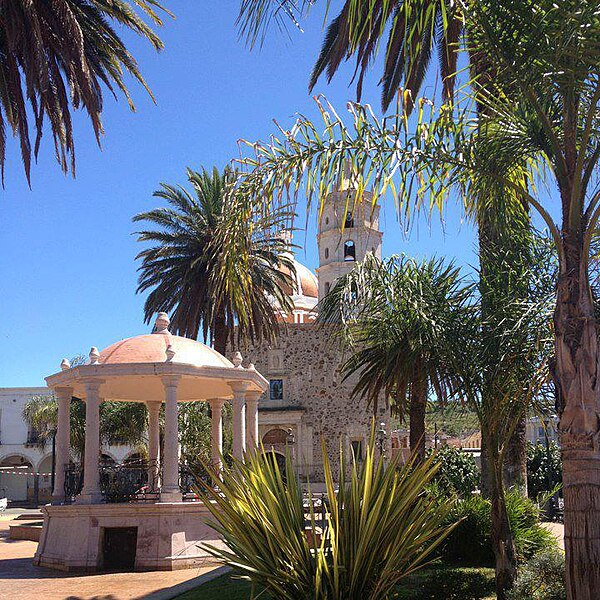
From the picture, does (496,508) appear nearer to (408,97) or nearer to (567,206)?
(567,206)

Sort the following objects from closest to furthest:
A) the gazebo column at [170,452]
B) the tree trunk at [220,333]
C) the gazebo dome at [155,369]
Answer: the gazebo column at [170,452] → the gazebo dome at [155,369] → the tree trunk at [220,333]

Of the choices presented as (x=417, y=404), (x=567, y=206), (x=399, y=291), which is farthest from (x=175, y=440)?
(x=567, y=206)

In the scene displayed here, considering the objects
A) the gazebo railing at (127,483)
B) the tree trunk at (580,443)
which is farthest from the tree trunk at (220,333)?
the tree trunk at (580,443)

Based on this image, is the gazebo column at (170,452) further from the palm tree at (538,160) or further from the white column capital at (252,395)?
the palm tree at (538,160)

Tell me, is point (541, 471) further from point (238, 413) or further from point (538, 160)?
point (538, 160)

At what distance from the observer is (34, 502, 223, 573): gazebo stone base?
52.7 feet

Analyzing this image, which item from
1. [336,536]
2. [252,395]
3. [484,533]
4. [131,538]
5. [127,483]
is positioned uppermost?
[252,395]

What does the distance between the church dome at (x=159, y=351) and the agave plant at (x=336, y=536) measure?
9.56m

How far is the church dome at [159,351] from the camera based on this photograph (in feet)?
58.2

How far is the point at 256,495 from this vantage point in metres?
7.66

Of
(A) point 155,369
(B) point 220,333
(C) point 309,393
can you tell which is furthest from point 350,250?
(A) point 155,369

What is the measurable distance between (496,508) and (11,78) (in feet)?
41.6

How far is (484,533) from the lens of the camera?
1362cm

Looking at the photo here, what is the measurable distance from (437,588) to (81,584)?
708 cm
